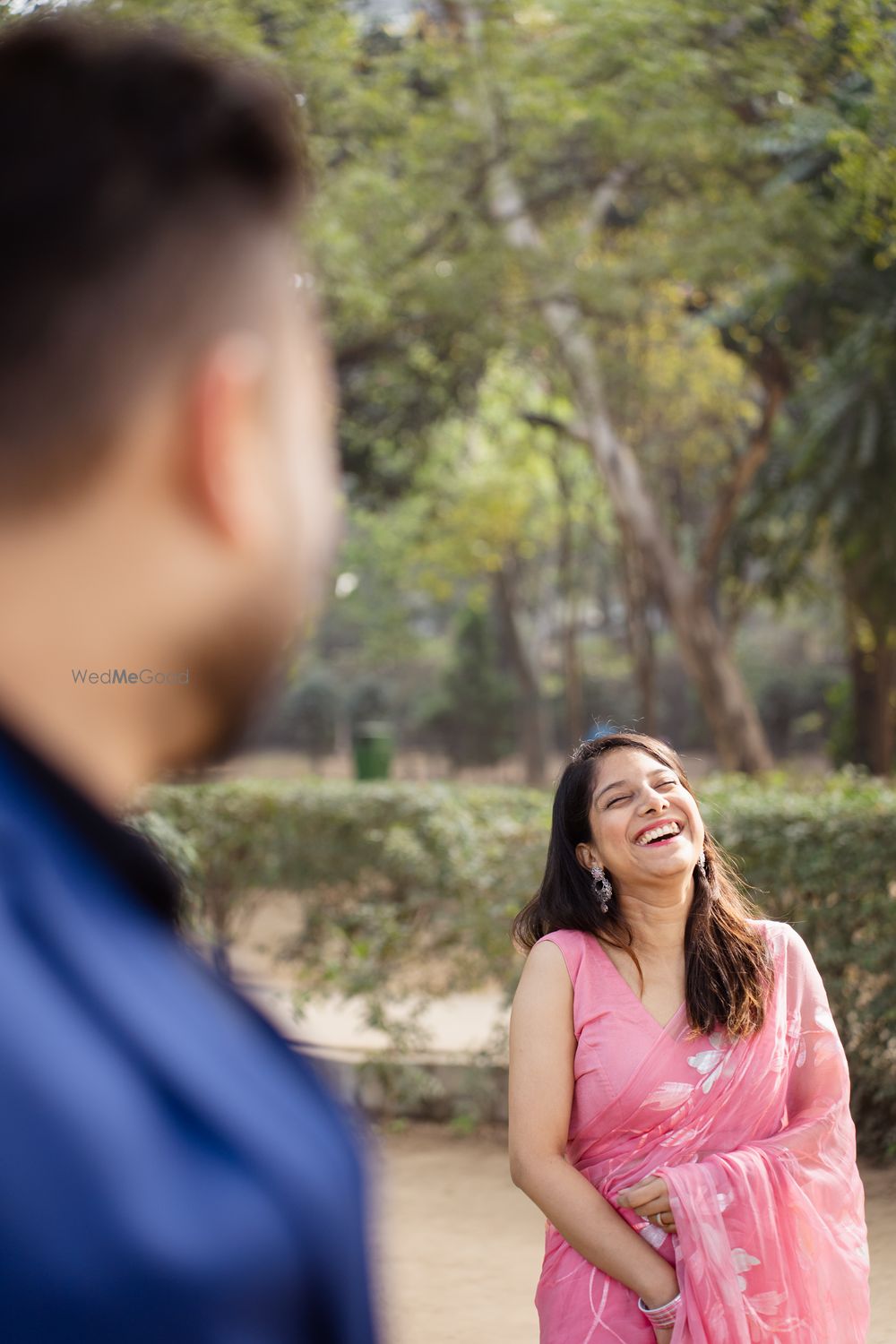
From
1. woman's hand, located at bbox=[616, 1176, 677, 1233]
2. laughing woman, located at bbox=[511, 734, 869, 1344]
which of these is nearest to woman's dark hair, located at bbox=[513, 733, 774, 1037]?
laughing woman, located at bbox=[511, 734, 869, 1344]

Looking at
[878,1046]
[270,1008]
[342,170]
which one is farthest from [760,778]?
[270,1008]

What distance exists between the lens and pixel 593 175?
14.3m

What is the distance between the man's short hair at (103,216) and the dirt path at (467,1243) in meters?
3.71

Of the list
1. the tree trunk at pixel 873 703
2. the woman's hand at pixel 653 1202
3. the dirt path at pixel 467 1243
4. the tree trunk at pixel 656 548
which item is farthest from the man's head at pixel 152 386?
the tree trunk at pixel 873 703

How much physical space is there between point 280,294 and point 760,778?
10.5 meters

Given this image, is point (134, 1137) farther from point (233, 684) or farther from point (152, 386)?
point (152, 386)

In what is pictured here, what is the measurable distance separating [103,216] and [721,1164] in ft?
7.44

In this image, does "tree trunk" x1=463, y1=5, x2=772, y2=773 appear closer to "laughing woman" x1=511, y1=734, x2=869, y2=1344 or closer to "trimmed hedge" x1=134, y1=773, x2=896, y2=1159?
"trimmed hedge" x1=134, y1=773, x2=896, y2=1159

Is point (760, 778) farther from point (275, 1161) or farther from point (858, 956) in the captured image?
point (275, 1161)

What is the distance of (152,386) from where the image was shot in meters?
0.64

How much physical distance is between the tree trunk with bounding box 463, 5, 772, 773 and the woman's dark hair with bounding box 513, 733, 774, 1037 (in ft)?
37.0

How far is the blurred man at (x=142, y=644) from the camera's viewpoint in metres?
A: 0.52

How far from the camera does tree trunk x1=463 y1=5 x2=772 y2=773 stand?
1418 centimetres

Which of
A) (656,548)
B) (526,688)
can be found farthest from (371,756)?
(526,688)
